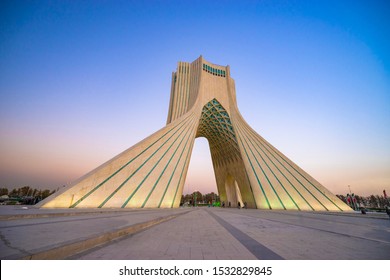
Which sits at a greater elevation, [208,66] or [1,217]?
[208,66]

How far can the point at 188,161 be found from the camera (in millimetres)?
17938

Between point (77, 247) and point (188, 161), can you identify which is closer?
point (77, 247)

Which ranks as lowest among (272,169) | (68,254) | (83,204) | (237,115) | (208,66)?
(83,204)

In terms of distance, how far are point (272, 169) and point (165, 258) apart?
18.9 metres

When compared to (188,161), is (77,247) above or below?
below

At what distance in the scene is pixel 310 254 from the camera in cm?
272

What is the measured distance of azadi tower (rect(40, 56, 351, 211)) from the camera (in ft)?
40.2

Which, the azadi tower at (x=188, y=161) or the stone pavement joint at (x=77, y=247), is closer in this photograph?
the stone pavement joint at (x=77, y=247)

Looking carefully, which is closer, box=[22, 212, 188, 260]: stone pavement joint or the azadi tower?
box=[22, 212, 188, 260]: stone pavement joint

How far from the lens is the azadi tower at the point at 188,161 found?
483 inches
